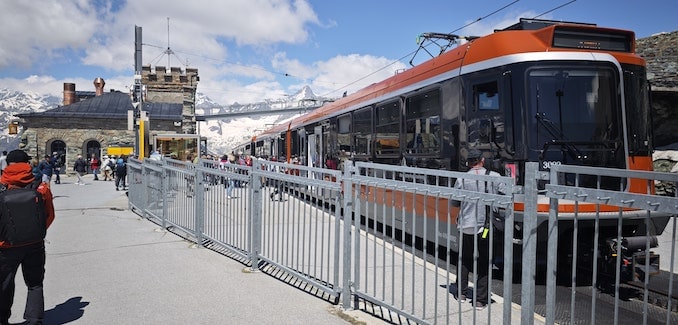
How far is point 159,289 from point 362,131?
6.24 meters

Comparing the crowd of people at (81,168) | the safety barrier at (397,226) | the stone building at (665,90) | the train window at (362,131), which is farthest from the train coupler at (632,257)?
the stone building at (665,90)

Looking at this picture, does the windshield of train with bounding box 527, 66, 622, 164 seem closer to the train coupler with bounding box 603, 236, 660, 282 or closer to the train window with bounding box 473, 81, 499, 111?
the train window with bounding box 473, 81, 499, 111

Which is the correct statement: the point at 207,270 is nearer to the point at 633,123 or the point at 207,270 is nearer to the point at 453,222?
the point at 453,222

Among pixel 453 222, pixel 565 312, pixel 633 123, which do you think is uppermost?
pixel 633 123

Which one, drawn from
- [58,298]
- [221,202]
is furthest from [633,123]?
[58,298]

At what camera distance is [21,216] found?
14.1ft

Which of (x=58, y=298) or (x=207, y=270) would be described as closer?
(x=58, y=298)

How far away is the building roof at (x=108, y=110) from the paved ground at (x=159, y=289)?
1303 inches

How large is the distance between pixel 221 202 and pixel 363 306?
3290 millimetres

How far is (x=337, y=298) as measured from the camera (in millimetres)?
5406

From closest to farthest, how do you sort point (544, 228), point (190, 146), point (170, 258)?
point (544, 228), point (170, 258), point (190, 146)

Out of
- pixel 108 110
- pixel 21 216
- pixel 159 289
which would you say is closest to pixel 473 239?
pixel 159 289

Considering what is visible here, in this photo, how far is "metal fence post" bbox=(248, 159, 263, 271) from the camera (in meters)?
6.50

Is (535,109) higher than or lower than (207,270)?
higher
